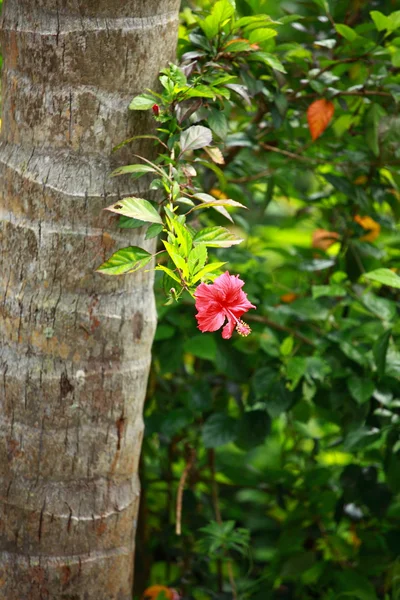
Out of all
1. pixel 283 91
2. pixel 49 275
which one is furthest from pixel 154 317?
pixel 283 91

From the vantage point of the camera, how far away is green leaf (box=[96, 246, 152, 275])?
115 cm

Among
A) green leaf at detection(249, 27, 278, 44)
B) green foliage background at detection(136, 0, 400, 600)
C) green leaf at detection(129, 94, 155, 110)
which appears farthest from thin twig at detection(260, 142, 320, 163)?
green leaf at detection(129, 94, 155, 110)

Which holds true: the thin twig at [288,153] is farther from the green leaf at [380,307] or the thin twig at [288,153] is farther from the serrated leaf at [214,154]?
the serrated leaf at [214,154]

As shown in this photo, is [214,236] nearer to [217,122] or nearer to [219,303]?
[219,303]

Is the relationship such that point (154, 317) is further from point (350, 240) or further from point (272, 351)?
point (350, 240)

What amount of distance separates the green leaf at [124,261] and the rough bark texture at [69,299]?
128mm

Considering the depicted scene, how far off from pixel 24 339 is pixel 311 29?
127cm

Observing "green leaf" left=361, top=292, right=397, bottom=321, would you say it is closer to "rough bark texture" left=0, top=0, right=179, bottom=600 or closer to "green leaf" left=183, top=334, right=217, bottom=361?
"green leaf" left=183, top=334, right=217, bottom=361

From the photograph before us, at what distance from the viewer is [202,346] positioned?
6.08 feet

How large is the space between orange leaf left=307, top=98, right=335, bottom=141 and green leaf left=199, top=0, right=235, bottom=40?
34 centimetres

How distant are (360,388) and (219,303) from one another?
0.83m

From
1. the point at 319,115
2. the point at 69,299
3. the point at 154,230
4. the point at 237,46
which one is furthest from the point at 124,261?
the point at 319,115

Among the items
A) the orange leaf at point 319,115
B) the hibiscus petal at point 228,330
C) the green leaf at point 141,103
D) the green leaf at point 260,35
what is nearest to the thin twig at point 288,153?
the orange leaf at point 319,115

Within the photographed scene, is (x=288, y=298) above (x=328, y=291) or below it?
below
